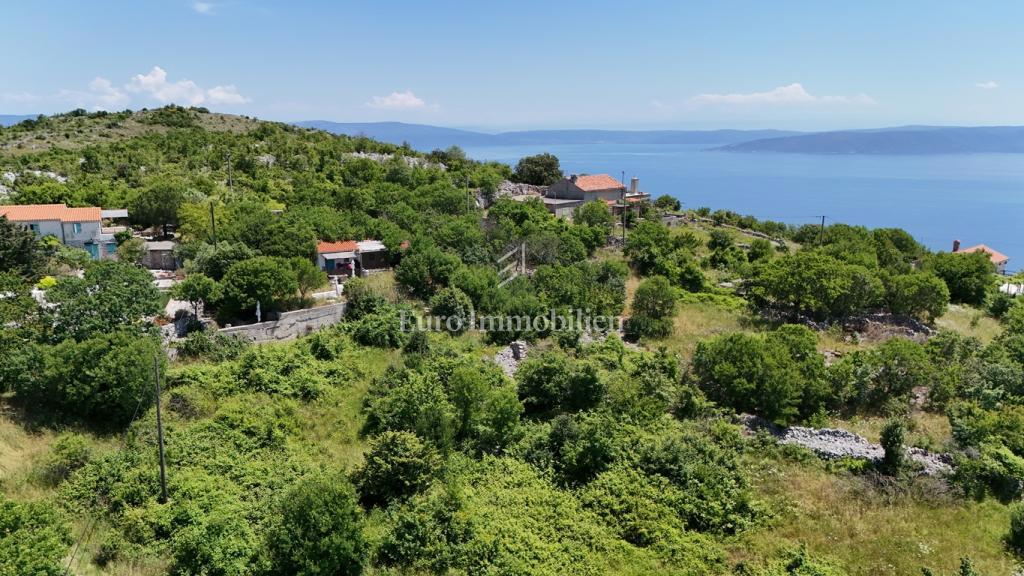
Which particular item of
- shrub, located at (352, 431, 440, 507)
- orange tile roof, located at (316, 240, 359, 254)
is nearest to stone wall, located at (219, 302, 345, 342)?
orange tile roof, located at (316, 240, 359, 254)

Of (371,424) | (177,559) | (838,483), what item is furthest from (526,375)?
(177,559)

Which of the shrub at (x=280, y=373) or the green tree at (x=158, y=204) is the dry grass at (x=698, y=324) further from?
the green tree at (x=158, y=204)

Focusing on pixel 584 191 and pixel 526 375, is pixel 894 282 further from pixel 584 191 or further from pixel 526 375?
pixel 584 191

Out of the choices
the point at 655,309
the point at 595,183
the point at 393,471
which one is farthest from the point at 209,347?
the point at 595,183

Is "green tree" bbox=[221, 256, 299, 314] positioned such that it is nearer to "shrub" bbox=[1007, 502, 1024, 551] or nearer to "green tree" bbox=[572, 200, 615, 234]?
"green tree" bbox=[572, 200, 615, 234]

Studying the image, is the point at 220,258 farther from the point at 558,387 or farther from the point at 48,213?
the point at 558,387
